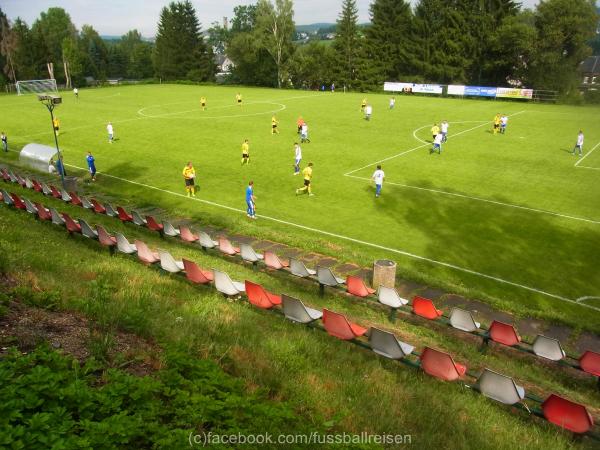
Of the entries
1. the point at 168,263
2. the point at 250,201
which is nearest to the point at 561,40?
the point at 250,201

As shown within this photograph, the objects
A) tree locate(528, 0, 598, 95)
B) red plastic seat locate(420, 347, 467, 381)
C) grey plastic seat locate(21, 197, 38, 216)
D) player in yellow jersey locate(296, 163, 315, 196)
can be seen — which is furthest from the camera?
tree locate(528, 0, 598, 95)

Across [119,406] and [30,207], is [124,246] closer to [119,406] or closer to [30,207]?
[30,207]

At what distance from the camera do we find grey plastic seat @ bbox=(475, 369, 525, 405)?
7.52 m

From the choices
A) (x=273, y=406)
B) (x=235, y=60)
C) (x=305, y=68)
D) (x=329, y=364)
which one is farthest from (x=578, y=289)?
(x=235, y=60)

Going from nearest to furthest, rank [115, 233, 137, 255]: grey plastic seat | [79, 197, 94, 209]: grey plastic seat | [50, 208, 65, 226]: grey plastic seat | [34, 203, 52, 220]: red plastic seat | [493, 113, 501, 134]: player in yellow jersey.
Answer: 1. [115, 233, 137, 255]: grey plastic seat
2. [50, 208, 65, 226]: grey plastic seat
3. [34, 203, 52, 220]: red plastic seat
4. [79, 197, 94, 209]: grey plastic seat
5. [493, 113, 501, 134]: player in yellow jersey

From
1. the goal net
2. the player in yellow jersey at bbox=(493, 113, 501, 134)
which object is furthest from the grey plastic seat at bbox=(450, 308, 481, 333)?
the goal net

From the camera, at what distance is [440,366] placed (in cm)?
822

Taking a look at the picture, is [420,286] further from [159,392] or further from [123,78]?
[123,78]

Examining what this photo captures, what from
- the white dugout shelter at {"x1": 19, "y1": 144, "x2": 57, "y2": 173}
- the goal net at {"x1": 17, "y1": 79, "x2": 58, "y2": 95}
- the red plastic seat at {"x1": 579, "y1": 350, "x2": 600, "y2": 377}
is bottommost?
the red plastic seat at {"x1": 579, "y1": 350, "x2": 600, "y2": 377}

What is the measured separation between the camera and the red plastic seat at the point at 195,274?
11577mm

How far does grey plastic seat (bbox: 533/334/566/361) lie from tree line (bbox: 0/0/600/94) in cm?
6593

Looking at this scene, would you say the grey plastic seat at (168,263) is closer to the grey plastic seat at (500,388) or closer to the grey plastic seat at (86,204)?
the grey plastic seat at (500,388)

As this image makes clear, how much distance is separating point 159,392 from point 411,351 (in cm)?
479

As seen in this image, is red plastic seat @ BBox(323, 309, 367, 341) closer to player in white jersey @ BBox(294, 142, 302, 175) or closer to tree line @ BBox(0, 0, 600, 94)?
player in white jersey @ BBox(294, 142, 302, 175)
